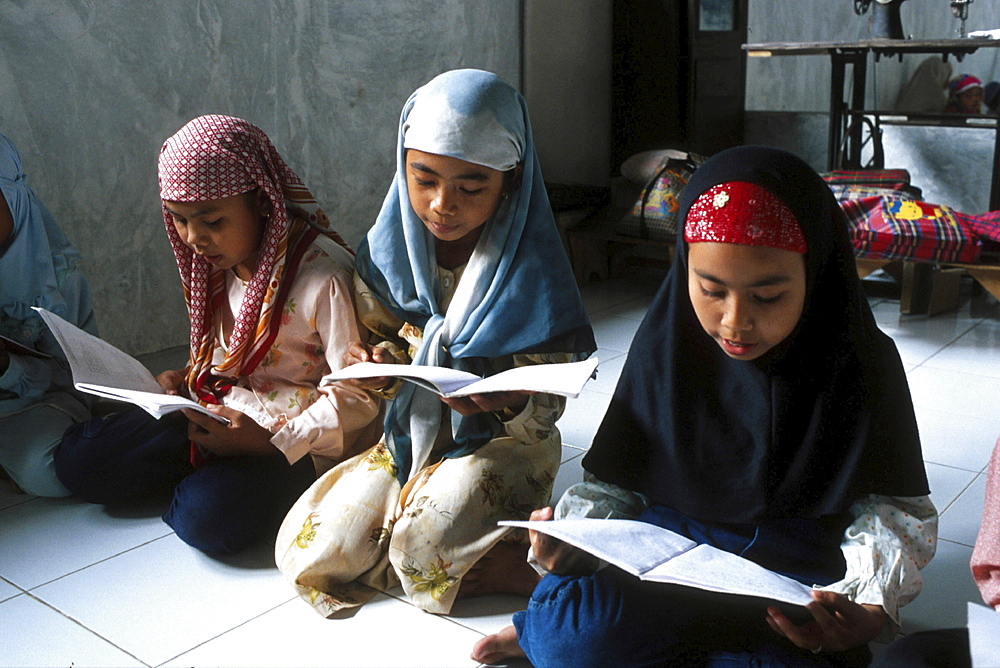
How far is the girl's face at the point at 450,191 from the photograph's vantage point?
1.56 meters

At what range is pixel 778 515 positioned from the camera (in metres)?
1.29

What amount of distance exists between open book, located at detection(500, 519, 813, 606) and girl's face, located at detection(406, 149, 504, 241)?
62 cm

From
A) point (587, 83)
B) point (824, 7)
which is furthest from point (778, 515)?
point (824, 7)

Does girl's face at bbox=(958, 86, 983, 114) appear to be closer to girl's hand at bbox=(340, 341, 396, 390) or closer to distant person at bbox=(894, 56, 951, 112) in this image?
distant person at bbox=(894, 56, 951, 112)

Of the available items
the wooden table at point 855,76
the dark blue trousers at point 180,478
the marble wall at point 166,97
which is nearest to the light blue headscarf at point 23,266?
the dark blue trousers at point 180,478

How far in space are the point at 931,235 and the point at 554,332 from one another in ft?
6.77

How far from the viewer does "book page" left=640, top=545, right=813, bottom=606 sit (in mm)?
1004

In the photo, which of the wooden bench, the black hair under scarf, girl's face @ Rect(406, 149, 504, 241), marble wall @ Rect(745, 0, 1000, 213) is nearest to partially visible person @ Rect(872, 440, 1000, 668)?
the black hair under scarf

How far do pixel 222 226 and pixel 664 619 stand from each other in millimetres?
1038

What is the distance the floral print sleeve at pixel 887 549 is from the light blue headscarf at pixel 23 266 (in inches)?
66.8

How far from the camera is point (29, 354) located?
2.09 metres

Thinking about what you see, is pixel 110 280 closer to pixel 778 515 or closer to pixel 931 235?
pixel 778 515

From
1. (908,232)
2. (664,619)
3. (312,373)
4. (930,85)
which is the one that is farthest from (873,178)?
(664,619)

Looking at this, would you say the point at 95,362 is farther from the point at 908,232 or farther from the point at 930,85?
the point at 930,85
